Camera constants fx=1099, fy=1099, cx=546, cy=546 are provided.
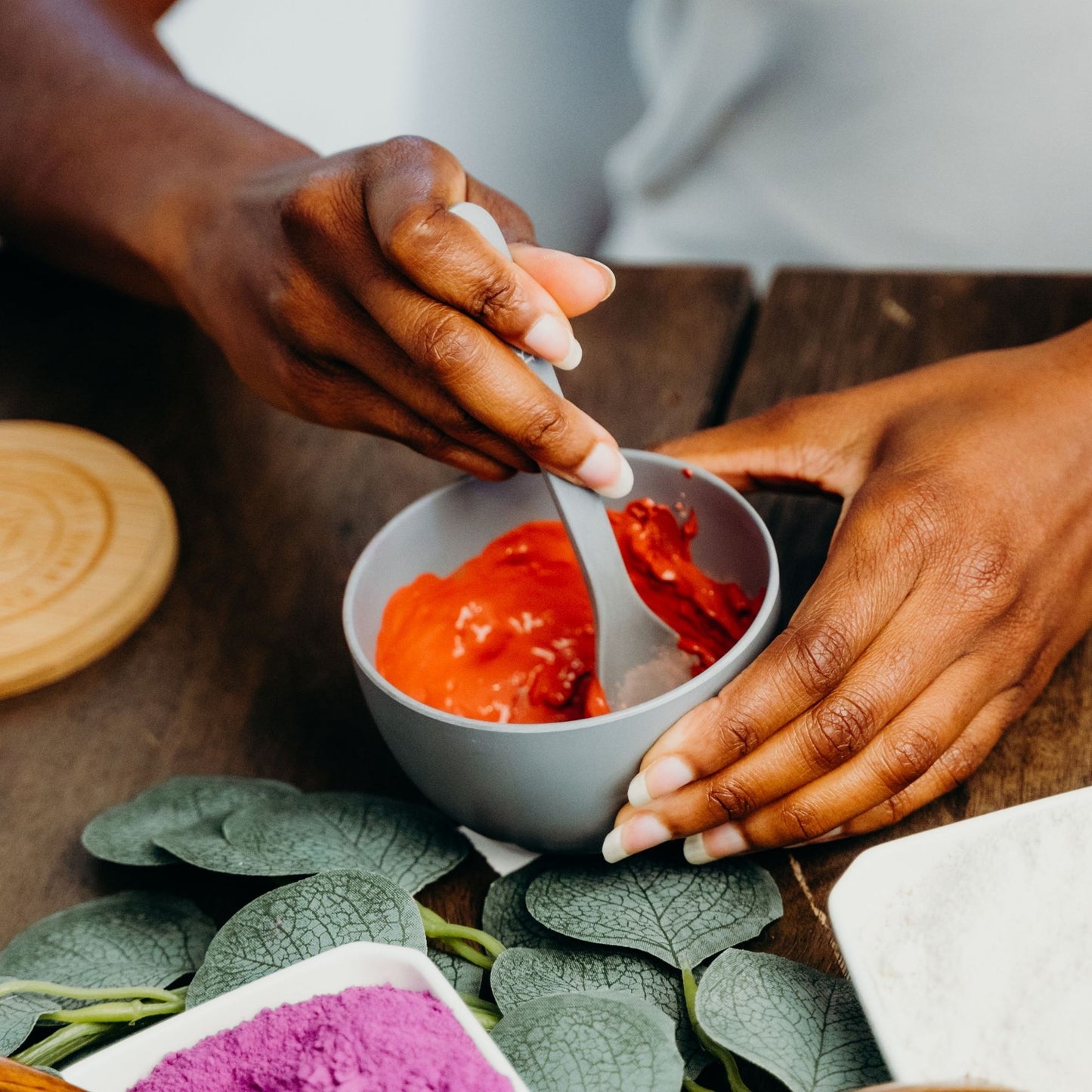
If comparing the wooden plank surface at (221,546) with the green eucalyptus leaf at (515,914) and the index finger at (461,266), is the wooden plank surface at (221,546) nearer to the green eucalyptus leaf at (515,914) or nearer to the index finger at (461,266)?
the green eucalyptus leaf at (515,914)

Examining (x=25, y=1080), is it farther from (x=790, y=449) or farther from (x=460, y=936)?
(x=790, y=449)

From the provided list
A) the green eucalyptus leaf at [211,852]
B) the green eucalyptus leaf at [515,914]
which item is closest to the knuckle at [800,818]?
the green eucalyptus leaf at [515,914]

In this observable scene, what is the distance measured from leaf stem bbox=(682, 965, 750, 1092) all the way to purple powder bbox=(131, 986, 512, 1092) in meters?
0.12

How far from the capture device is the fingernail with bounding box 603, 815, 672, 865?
1.77 ft

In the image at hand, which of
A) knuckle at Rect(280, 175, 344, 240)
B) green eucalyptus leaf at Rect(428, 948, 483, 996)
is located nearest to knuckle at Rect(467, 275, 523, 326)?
knuckle at Rect(280, 175, 344, 240)

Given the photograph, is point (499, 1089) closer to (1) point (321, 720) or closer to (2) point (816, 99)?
(1) point (321, 720)

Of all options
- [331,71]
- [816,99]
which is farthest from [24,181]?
[331,71]

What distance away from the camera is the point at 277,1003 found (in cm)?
44

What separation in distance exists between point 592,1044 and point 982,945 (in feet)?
0.54

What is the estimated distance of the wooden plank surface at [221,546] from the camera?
0.69 meters

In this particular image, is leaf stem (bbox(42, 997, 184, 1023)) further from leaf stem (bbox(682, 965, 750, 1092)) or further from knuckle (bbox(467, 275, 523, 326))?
knuckle (bbox(467, 275, 523, 326))

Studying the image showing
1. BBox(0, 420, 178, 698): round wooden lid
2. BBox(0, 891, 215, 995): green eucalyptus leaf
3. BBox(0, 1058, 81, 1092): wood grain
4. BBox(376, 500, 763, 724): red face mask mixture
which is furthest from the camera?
BBox(0, 420, 178, 698): round wooden lid

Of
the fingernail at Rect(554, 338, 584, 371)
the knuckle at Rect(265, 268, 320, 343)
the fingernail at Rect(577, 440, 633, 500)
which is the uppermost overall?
the fingernail at Rect(554, 338, 584, 371)

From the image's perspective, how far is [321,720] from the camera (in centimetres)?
73
